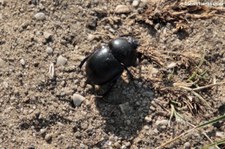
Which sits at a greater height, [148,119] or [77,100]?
[77,100]

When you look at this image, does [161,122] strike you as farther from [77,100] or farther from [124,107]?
[77,100]

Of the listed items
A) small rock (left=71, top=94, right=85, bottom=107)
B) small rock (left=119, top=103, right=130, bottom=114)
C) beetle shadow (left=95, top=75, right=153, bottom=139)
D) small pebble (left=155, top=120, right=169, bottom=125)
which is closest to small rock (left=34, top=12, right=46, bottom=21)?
small rock (left=71, top=94, right=85, bottom=107)

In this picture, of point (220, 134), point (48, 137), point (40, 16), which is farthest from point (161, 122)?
point (40, 16)

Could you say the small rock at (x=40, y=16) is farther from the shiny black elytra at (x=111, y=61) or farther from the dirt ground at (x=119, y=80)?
the shiny black elytra at (x=111, y=61)

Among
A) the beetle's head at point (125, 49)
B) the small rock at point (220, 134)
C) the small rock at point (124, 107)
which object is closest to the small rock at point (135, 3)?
the beetle's head at point (125, 49)

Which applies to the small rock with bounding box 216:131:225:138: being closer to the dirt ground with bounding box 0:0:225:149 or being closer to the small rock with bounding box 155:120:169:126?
the dirt ground with bounding box 0:0:225:149

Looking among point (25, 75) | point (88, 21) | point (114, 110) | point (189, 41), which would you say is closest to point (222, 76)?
point (189, 41)
